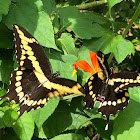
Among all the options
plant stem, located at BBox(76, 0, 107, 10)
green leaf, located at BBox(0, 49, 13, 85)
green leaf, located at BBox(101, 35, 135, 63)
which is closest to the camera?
green leaf, located at BBox(0, 49, 13, 85)

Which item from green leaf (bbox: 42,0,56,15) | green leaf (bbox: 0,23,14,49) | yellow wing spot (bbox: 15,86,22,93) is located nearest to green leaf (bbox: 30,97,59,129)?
yellow wing spot (bbox: 15,86,22,93)

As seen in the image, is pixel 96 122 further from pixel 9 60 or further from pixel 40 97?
pixel 9 60

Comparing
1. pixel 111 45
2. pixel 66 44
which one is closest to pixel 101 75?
pixel 66 44

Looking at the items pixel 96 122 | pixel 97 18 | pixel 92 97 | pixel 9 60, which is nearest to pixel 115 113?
pixel 92 97

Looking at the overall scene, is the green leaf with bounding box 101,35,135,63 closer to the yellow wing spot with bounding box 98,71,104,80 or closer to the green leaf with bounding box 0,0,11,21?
the yellow wing spot with bounding box 98,71,104,80

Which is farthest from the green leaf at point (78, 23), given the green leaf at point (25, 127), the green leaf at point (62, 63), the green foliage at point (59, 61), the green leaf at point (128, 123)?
the green leaf at point (25, 127)

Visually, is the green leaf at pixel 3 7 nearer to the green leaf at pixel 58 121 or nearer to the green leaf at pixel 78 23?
the green leaf at pixel 78 23

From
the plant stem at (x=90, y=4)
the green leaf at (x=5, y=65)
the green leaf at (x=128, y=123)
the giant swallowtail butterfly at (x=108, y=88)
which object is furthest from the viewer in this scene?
the plant stem at (x=90, y=4)

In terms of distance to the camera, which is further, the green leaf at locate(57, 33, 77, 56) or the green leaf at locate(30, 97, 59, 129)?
the green leaf at locate(57, 33, 77, 56)
